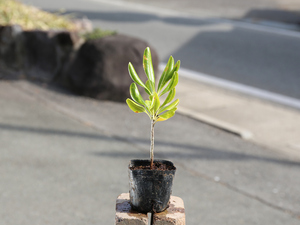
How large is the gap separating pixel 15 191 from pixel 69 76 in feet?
10.6

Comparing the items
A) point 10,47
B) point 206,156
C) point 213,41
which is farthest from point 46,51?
point 213,41

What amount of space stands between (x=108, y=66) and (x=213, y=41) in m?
5.22

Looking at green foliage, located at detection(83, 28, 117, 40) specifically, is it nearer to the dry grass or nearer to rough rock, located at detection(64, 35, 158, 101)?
rough rock, located at detection(64, 35, 158, 101)

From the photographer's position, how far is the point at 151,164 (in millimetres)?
2012

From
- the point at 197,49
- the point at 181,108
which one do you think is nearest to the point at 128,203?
the point at 181,108

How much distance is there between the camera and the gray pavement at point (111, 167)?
4.20m

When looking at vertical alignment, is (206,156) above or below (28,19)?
below

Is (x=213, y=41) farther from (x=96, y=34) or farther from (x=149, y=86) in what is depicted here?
(x=149, y=86)

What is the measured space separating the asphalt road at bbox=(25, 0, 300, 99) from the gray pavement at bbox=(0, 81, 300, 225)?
3085mm

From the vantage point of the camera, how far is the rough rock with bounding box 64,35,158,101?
698cm

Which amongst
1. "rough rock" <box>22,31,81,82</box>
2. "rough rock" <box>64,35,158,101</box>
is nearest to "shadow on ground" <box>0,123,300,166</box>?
"rough rock" <box>64,35,158,101</box>

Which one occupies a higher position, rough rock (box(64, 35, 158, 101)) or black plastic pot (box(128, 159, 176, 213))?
black plastic pot (box(128, 159, 176, 213))

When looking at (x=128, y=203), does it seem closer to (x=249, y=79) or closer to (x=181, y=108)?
(x=181, y=108)

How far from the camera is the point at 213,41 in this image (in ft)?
38.2
